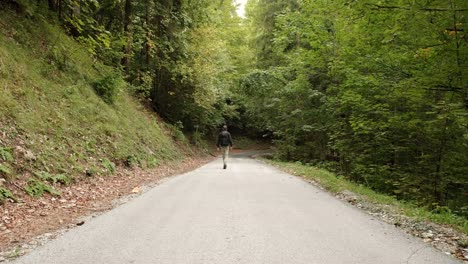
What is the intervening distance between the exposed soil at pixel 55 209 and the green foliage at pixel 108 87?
5187 millimetres

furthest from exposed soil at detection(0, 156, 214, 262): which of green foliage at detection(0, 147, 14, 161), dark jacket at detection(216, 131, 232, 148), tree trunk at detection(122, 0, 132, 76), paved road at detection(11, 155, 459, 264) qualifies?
tree trunk at detection(122, 0, 132, 76)

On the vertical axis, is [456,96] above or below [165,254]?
above

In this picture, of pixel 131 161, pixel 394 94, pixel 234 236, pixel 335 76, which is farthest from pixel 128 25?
pixel 234 236

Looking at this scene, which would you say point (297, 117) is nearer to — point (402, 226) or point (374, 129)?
point (374, 129)

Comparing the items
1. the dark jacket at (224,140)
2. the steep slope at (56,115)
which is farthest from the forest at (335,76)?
the dark jacket at (224,140)

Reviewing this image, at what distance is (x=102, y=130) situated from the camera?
40.3 ft

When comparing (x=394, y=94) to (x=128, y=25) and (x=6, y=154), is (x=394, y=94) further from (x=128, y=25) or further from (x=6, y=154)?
(x=128, y=25)

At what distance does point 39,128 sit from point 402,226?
847cm

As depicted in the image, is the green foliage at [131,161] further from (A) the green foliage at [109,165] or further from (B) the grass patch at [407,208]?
(B) the grass patch at [407,208]

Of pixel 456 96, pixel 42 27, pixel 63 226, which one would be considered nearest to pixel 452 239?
pixel 456 96

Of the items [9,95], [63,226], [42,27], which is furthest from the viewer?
[42,27]

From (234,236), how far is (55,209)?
3.86m

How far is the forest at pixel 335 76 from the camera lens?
7.63 m

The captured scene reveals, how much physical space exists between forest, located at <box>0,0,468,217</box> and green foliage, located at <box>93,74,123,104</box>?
43mm
